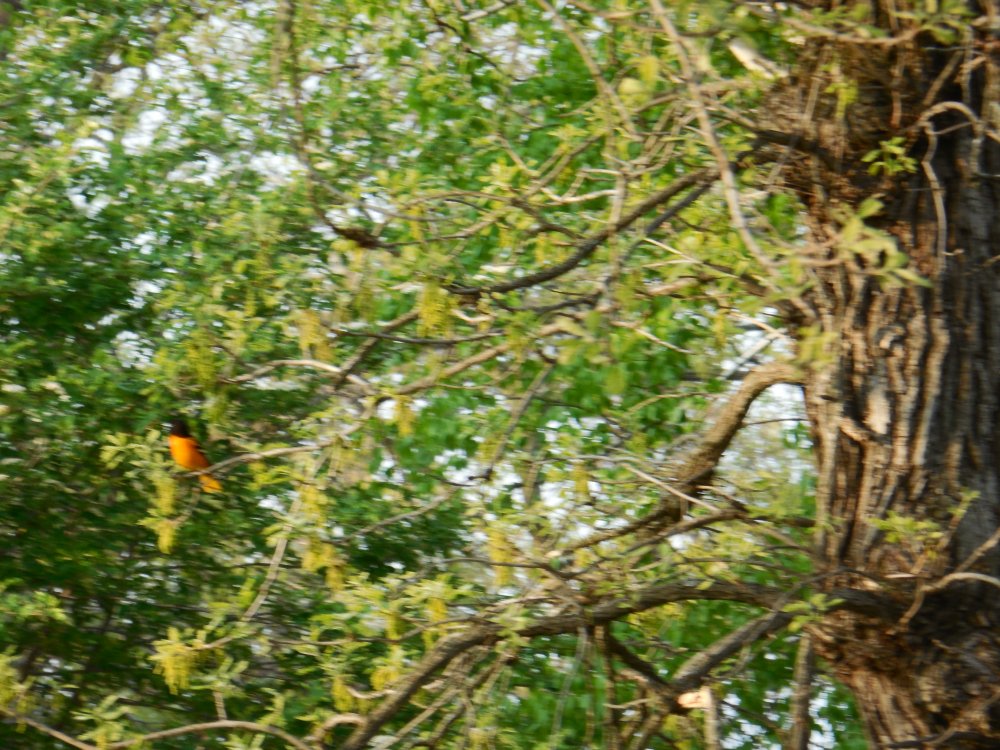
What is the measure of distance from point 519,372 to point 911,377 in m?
1.94

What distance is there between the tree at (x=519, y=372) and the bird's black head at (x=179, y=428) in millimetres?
106

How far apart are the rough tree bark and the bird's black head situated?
10.9 feet

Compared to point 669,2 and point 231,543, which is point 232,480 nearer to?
point 231,543

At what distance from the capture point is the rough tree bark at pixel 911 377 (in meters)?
3.43

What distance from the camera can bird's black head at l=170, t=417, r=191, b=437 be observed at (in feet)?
20.4

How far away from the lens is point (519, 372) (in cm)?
523

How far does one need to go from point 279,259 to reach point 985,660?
3.32 m

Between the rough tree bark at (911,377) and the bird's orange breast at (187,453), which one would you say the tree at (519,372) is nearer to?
the rough tree bark at (911,377)

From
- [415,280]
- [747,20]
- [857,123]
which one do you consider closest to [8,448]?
[415,280]

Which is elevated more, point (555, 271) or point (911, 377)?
point (555, 271)

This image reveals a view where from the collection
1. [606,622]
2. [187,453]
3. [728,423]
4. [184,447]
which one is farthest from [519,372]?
[187,453]

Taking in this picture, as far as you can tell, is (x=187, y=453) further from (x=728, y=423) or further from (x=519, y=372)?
(x=728, y=423)

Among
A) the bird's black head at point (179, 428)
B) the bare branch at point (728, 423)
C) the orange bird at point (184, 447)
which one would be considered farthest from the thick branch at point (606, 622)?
the bird's black head at point (179, 428)

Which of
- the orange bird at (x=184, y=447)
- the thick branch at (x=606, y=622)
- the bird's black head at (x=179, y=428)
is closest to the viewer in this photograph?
the thick branch at (x=606, y=622)
